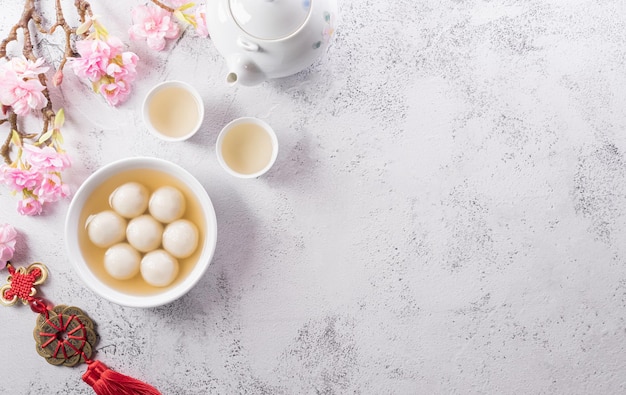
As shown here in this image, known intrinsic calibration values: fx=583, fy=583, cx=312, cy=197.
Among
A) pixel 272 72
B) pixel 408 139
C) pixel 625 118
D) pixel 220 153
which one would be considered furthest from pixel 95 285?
pixel 625 118

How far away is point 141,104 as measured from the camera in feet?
3.76

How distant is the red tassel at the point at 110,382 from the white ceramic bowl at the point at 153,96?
1.47 feet

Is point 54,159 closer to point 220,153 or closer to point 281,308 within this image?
point 220,153

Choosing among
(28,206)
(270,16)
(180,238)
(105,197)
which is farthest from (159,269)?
(270,16)

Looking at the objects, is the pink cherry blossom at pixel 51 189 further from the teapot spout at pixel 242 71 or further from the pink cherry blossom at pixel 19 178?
the teapot spout at pixel 242 71

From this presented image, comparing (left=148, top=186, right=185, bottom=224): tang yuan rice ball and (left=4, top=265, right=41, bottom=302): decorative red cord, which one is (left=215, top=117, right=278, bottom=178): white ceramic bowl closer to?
(left=148, top=186, right=185, bottom=224): tang yuan rice ball

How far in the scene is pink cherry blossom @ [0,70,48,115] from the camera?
3.37ft

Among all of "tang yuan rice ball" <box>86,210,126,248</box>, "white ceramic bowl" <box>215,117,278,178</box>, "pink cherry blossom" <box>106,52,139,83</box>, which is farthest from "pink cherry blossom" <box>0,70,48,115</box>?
"white ceramic bowl" <box>215,117,278,178</box>

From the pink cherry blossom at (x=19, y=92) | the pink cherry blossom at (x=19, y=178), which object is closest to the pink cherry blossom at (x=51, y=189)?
the pink cherry blossom at (x=19, y=178)

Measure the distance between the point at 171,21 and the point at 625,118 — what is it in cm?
93

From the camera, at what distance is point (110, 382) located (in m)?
1.09

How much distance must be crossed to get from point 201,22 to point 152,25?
0.09 m

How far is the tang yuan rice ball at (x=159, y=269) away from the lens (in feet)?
3.43

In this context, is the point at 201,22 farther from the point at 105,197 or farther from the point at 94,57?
the point at 105,197
